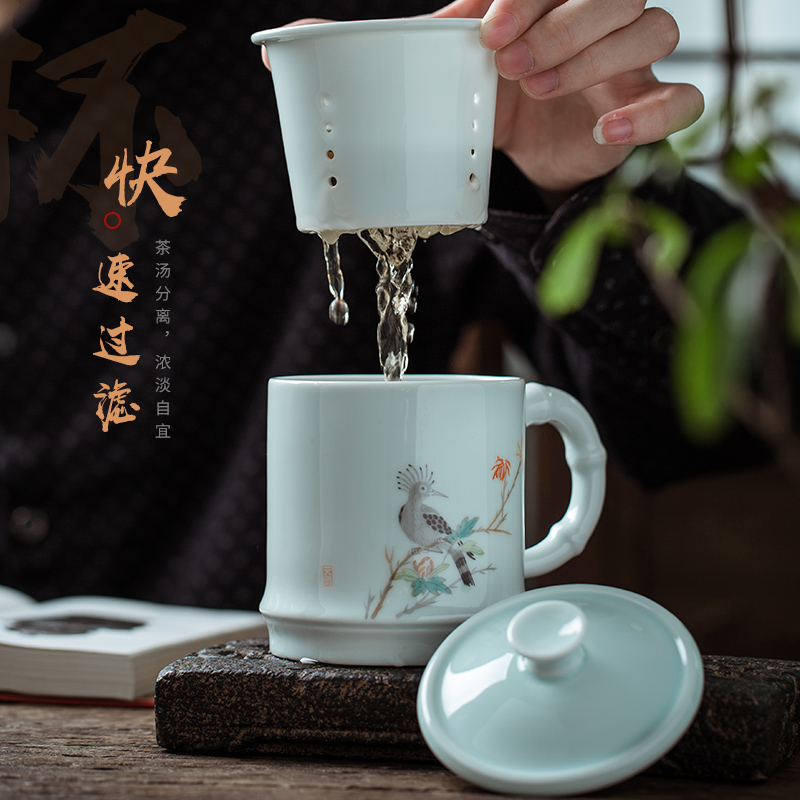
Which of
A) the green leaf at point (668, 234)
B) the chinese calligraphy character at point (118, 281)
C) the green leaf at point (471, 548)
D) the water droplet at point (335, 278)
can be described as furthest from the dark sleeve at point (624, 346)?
the chinese calligraphy character at point (118, 281)

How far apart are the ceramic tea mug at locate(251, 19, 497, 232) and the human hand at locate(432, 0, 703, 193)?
0.04 m

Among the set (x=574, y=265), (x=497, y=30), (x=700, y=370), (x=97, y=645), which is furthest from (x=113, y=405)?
(x=497, y=30)

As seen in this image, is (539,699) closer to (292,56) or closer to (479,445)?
(479,445)

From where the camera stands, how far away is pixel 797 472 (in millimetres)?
1727

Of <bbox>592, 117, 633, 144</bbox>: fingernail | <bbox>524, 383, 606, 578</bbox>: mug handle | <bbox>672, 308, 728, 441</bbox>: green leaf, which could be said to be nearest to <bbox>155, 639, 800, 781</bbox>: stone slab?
<bbox>524, 383, 606, 578</bbox>: mug handle

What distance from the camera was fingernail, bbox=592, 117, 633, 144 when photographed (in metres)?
0.73

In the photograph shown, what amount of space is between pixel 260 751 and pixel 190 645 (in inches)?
10.7

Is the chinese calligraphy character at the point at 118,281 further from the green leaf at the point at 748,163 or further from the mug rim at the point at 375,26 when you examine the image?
the green leaf at the point at 748,163

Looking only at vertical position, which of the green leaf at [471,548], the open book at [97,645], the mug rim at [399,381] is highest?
the mug rim at [399,381]

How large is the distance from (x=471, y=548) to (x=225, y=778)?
0.21m

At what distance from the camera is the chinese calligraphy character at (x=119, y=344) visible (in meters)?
1.29

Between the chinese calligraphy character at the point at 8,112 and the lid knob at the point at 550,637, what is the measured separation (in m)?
1.08

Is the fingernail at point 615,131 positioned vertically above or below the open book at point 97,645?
above

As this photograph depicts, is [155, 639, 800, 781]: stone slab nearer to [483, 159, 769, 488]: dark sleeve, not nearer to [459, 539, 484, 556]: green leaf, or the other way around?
[459, 539, 484, 556]: green leaf
